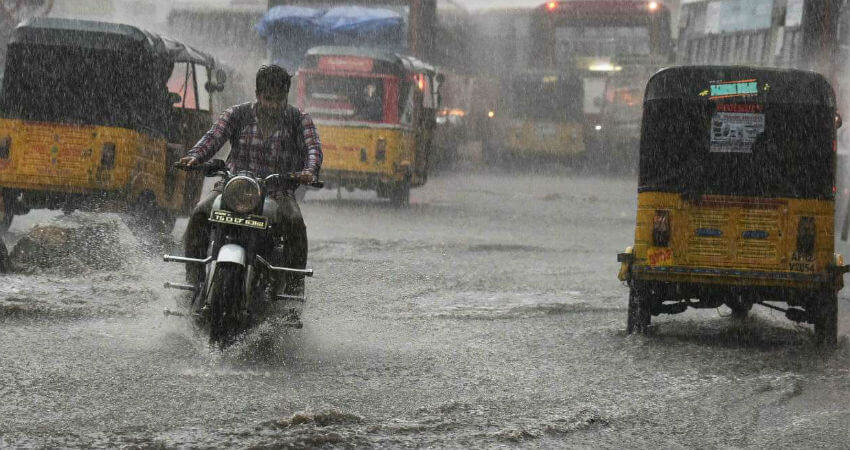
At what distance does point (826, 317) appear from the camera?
8531 mm

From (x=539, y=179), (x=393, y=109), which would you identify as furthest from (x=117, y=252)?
(x=539, y=179)

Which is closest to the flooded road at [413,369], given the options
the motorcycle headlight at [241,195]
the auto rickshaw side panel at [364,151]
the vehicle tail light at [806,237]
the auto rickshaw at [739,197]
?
the auto rickshaw at [739,197]

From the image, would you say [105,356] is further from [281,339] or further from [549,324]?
[549,324]

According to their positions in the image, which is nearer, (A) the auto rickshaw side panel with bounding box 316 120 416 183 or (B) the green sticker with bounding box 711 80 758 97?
(B) the green sticker with bounding box 711 80 758 97

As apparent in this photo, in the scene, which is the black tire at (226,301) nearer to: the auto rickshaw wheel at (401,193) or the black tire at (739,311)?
the black tire at (739,311)

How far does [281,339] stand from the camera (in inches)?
312

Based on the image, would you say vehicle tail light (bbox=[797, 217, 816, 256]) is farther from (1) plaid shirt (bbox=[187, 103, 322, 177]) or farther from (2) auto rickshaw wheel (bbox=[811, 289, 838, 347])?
(1) plaid shirt (bbox=[187, 103, 322, 177])

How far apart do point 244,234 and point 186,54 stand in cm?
744

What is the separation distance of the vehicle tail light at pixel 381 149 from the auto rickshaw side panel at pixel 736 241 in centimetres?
1338

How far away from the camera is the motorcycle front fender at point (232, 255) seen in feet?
22.4

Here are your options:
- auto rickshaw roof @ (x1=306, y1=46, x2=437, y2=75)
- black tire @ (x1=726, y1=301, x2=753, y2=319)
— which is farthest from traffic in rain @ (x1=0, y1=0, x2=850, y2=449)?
auto rickshaw roof @ (x1=306, y1=46, x2=437, y2=75)

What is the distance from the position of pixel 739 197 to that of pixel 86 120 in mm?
6754

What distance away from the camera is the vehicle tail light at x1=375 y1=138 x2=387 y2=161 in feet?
71.6

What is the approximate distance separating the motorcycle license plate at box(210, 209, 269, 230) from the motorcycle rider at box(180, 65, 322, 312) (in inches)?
19.0
